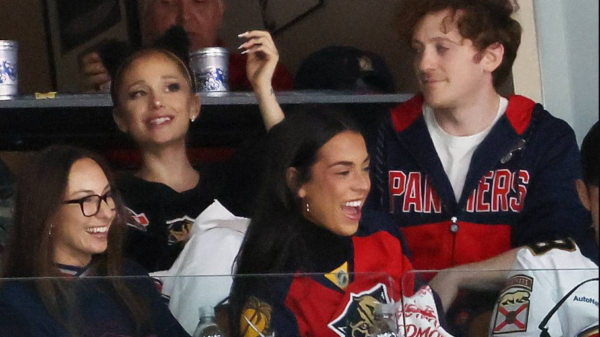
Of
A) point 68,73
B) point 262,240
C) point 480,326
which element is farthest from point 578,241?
point 68,73

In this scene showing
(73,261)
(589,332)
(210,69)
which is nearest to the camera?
(589,332)

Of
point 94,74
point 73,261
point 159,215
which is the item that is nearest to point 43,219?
point 73,261

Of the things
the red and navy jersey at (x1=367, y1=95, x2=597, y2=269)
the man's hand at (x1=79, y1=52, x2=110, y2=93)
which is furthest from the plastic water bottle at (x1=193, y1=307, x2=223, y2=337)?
the man's hand at (x1=79, y1=52, x2=110, y2=93)

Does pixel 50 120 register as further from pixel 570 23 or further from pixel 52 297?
pixel 570 23

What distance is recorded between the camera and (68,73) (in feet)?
4.54

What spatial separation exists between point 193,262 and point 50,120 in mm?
301

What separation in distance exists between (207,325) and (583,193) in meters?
0.46

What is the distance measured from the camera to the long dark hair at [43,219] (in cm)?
111

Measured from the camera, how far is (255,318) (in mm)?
978

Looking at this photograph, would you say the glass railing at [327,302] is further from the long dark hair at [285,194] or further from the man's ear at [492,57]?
the man's ear at [492,57]

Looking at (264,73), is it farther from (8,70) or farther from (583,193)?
(583,193)

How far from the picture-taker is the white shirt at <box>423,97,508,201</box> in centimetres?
128

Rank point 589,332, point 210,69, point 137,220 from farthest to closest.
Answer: point 210,69 < point 137,220 < point 589,332

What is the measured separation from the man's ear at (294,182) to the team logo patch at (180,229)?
135 millimetres
